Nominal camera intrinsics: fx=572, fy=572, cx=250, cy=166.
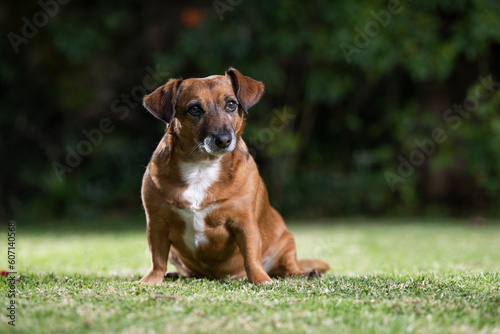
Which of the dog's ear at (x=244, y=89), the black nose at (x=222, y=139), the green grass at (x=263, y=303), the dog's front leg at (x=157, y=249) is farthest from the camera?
the dog's ear at (x=244, y=89)

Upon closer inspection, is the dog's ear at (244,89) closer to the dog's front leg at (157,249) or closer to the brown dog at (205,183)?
the brown dog at (205,183)

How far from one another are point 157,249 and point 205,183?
1.96 feet

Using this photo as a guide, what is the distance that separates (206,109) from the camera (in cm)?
394

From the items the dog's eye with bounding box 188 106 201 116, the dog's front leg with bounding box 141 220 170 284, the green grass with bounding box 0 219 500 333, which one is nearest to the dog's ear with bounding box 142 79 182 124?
the dog's eye with bounding box 188 106 201 116

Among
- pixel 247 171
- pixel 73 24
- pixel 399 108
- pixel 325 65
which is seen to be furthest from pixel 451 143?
pixel 247 171

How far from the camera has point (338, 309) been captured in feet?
9.55

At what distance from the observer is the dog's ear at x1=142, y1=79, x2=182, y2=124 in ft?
13.2

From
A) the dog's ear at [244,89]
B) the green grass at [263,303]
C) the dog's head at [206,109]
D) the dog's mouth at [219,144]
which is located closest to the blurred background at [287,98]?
the green grass at [263,303]

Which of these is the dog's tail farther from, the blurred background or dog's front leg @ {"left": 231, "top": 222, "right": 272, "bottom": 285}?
the blurred background

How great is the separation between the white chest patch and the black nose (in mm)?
272

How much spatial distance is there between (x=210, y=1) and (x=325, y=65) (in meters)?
2.78

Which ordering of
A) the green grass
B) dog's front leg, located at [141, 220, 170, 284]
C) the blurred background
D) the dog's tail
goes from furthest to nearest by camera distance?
the blurred background, the dog's tail, dog's front leg, located at [141, 220, 170, 284], the green grass

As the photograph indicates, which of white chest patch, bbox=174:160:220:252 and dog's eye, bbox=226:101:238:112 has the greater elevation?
dog's eye, bbox=226:101:238:112

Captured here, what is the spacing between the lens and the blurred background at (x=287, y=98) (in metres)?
11.1
